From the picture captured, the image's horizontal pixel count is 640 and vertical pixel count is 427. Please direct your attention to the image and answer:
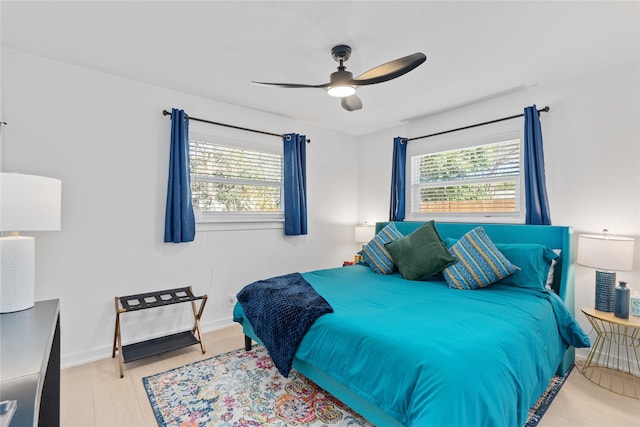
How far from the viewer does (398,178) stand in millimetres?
4191

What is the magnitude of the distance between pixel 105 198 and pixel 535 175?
400 cm

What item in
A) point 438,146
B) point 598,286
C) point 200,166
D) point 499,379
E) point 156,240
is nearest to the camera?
point 499,379

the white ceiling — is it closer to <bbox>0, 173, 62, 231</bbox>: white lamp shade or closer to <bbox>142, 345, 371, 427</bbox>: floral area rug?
<bbox>0, 173, 62, 231</bbox>: white lamp shade

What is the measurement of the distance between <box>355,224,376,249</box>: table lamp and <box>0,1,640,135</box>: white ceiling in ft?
6.52

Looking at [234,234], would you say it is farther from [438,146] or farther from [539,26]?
[539,26]

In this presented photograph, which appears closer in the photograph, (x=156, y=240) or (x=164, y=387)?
(x=164, y=387)

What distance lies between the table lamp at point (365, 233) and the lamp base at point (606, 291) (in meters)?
2.47

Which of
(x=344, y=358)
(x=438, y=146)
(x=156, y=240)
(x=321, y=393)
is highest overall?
(x=438, y=146)

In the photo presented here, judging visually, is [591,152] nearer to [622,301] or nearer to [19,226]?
[622,301]

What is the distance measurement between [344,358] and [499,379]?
2.46ft

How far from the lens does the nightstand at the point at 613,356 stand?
2346 mm

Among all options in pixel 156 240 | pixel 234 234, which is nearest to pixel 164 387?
pixel 156 240

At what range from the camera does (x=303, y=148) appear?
409cm

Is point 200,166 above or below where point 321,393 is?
above
